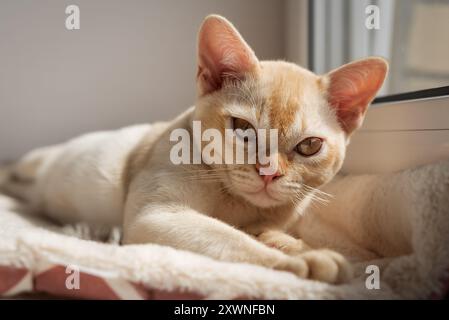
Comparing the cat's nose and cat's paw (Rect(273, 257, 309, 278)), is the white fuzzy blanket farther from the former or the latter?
the cat's nose

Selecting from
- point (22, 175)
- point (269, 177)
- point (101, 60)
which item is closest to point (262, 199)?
point (269, 177)

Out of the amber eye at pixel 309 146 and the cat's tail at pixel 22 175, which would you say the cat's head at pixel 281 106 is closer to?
the amber eye at pixel 309 146

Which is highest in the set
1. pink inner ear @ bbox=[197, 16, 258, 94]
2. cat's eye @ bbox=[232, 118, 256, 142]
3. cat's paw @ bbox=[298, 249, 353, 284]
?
pink inner ear @ bbox=[197, 16, 258, 94]

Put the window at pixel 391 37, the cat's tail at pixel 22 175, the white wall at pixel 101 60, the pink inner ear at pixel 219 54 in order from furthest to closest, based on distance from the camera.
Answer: the cat's tail at pixel 22 175 → the white wall at pixel 101 60 → the window at pixel 391 37 → the pink inner ear at pixel 219 54

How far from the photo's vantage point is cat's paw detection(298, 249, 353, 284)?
684 mm

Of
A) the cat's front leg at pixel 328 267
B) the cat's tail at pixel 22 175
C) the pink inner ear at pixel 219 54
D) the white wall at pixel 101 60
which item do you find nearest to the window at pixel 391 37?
the white wall at pixel 101 60

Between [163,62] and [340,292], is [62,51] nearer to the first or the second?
[163,62]

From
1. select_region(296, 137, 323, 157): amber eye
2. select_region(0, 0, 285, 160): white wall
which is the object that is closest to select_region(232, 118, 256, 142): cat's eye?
select_region(296, 137, 323, 157): amber eye

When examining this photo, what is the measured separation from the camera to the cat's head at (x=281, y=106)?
2.91ft

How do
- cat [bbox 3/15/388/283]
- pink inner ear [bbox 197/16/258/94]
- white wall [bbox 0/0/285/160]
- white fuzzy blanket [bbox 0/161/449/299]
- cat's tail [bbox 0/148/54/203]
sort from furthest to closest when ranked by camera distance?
cat's tail [bbox 0/148/54/203] → white wall [bbox 0/0/285/160] → pink inner ear [bbox 197/16/258/94] → cat [bbox 3/15/388/283] → white fuzzy blanket [bbox 0/161/449/299]

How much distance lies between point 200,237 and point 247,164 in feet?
0.59

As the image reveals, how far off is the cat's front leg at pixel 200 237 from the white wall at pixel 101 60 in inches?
30.3
